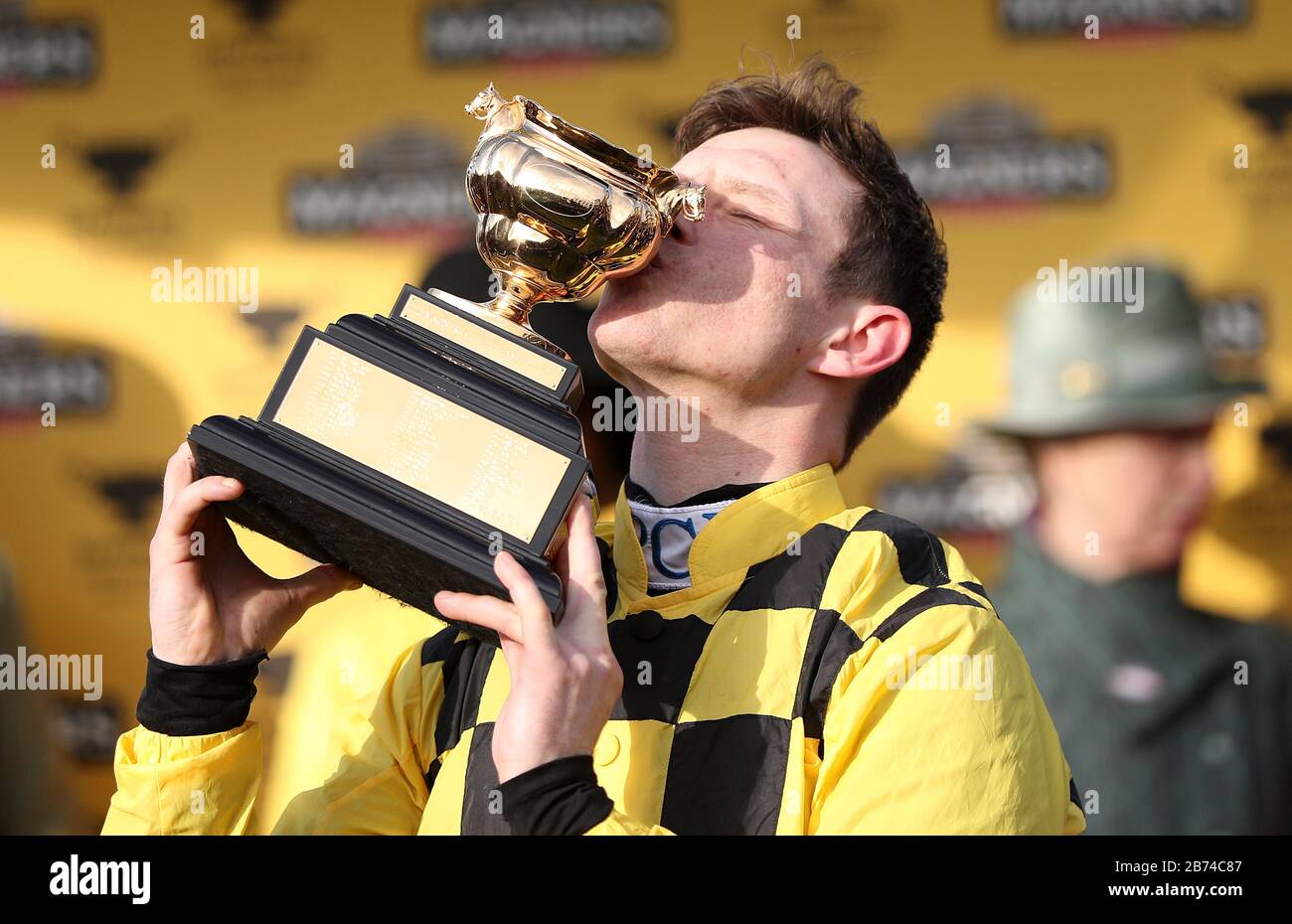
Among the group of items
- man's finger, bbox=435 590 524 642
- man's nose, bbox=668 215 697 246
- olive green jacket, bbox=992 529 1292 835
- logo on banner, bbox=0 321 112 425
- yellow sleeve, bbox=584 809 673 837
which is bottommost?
olive green jacket, bbox=992 529 1292 835

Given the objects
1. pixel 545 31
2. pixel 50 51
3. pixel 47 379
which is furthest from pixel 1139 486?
pixel 50 51

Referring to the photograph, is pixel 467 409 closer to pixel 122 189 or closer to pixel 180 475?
pixel 180 475

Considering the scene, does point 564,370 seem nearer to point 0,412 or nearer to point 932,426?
point 932,426

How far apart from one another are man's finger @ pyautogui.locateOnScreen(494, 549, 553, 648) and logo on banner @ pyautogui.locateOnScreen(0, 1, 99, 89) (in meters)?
3.99

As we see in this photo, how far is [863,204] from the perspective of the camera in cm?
227

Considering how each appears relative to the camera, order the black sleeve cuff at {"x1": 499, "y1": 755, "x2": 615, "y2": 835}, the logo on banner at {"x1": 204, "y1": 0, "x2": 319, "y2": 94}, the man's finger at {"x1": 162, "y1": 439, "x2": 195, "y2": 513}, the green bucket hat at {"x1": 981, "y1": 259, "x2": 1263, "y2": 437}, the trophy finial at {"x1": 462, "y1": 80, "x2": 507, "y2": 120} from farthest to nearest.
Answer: the logo on banner at {"x1": 204, "y1": 0, "x2": 319, "y2": 94}, the green bucket hat at {"x1": 981, "y1": 259, "x2": 1263, "y2": 437}, the trophy finial at {"x1": 462, "y1": 80, "x2": 507, "y2": 120}, the man's finger at {"x1": 162, "y1": 439, "x2": 195, "y2": 513}, the black sleeve cuff at {"x1": 499, "y1": 755, "x2": 615, "y2": 835}

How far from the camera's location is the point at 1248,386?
4.14 metres

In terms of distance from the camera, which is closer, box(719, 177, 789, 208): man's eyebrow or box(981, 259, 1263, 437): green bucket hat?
box(719, 177, 789, 208): man's eyebrow

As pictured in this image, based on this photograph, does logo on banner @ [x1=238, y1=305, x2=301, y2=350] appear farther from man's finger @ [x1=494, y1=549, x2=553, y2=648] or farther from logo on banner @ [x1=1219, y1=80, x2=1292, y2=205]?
man's finger @ [x1=494, y1=549, x2=553, y2=648]

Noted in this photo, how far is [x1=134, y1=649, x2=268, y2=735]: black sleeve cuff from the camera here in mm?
1881

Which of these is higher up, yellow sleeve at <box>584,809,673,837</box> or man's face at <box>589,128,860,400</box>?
man's face at <box>589,128,860,400</box>

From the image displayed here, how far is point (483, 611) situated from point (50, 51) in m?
4.07

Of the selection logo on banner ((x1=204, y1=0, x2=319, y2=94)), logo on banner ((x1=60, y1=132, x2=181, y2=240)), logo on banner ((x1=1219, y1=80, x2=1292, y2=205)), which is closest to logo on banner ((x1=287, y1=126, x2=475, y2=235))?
logo on banner ((x1=204, y1=0, x2=319, y2=94))

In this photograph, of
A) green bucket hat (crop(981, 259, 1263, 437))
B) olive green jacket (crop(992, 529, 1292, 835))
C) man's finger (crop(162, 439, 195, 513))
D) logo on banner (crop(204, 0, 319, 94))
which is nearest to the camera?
man's finger (crop(162, 439, 195, 513))
